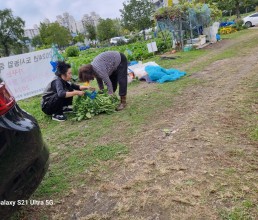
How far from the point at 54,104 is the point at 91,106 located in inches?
25.4

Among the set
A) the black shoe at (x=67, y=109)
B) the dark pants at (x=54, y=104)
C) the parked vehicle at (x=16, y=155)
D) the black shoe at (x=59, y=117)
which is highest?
the parked vehicle at (x=16, y=155)

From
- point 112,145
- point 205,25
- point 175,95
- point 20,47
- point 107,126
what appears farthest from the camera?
point 20,47

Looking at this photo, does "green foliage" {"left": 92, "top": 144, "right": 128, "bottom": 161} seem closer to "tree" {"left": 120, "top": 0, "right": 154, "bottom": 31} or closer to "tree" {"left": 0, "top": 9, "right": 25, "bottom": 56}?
"tree" {"left": 120, "top": 0, "right": 154, "bottom": 31}

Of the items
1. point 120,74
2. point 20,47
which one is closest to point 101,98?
point 120,74

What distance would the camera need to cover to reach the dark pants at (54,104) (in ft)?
16.2

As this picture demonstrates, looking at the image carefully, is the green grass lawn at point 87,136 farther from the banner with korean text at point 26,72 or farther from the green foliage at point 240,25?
the green foliage at point 240,25

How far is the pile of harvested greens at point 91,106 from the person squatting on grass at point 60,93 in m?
0.18

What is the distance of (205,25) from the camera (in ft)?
52.9

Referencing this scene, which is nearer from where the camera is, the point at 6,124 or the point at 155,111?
the point at 6,124

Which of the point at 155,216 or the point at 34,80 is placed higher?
the point at 34,80

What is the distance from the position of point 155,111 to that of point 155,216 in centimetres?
273

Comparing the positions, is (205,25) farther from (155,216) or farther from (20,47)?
(20,47)

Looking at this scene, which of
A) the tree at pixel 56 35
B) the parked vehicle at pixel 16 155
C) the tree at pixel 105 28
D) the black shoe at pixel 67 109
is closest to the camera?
the parked vehicle at pixel 16 155

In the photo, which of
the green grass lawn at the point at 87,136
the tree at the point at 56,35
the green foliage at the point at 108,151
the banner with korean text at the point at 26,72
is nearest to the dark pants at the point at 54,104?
the green grass lawn at the point at 87,136
